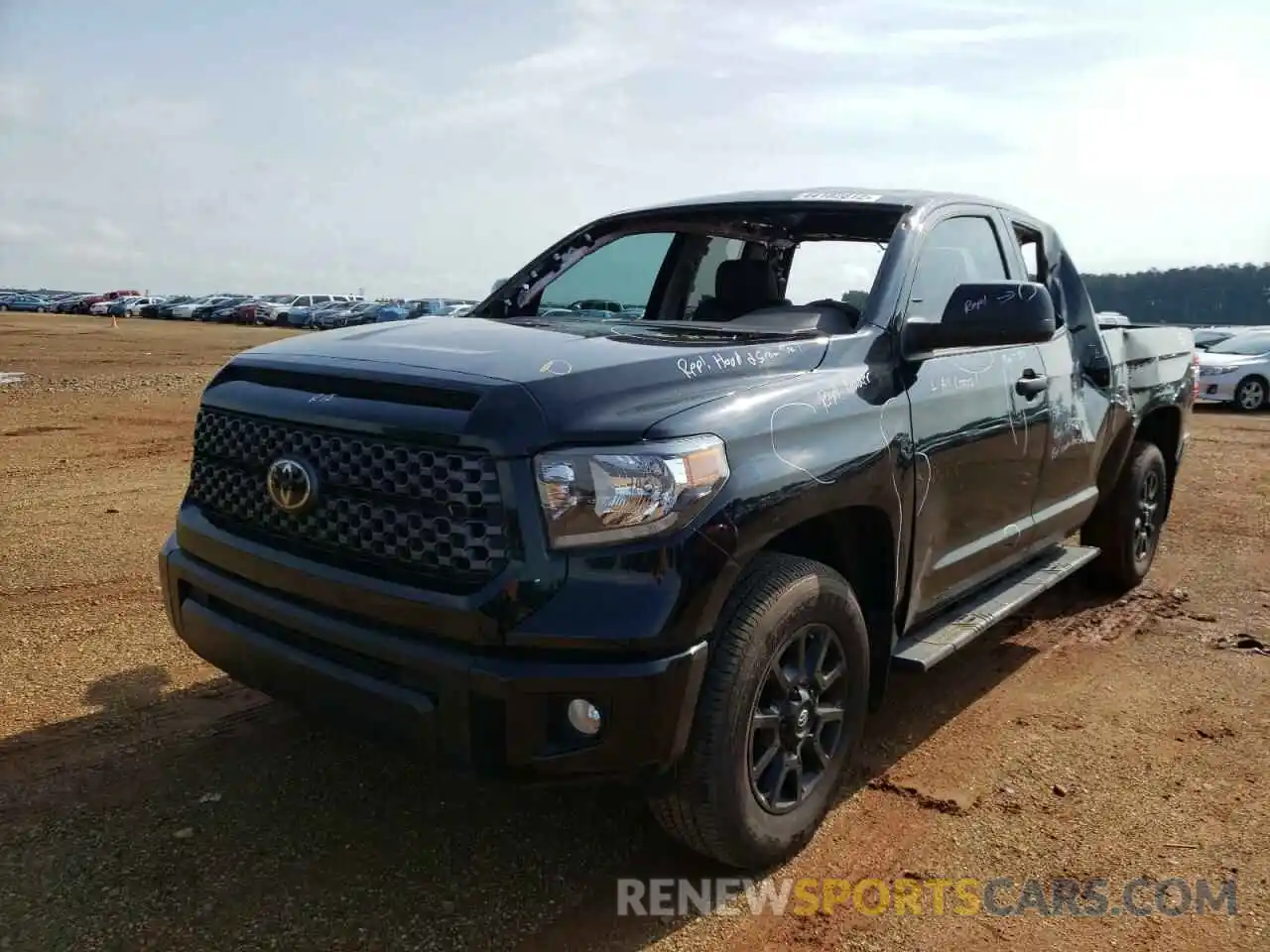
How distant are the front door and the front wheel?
14.7 metres

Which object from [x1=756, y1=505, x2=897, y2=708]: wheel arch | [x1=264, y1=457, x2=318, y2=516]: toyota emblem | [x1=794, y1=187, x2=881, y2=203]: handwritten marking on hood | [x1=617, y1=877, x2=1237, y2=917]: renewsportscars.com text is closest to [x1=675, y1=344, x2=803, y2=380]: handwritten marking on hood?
[x1=756, y1=505, x2=897, y2=708]: wheel arch

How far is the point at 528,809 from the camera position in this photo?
3.17 meters

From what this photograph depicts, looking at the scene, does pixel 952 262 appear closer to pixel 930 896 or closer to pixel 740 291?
pixel 740 291

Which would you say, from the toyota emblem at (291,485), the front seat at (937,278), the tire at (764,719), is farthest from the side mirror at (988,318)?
the toyota emblem at (291,485)

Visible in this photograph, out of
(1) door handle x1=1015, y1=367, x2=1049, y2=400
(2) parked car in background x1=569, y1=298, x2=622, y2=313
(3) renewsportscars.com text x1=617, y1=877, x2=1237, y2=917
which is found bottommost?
(3) renewsportscars.com text x1=617, y1=877, x2=1237, y2=917

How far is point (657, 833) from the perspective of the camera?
3.08m

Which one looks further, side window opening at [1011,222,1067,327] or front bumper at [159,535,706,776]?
side window opening at [1011,222,1067,327]

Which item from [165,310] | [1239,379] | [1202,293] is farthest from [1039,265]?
[165,310]

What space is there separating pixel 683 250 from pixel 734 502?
2.30m

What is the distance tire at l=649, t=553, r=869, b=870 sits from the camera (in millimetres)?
2533

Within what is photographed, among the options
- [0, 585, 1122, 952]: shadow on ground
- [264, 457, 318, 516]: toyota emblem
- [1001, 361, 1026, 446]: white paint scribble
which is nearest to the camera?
[0, 585, 1122, 952]: shadow on ground

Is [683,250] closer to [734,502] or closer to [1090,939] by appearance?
[734,502]

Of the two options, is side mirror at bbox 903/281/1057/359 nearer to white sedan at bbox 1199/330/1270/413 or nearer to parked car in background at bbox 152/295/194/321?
white sedan at bbox 1199/330/1270/413

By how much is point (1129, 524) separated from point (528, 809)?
12.6ft
